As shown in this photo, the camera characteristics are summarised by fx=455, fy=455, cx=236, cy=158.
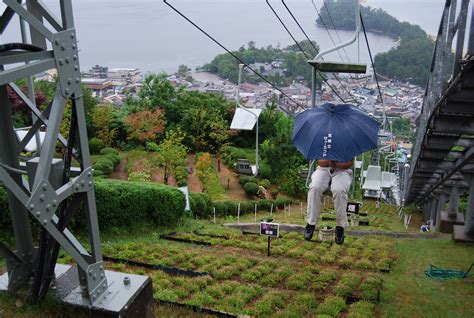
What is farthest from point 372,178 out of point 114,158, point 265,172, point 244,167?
point 114,158

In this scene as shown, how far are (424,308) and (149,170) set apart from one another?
18.3 metres

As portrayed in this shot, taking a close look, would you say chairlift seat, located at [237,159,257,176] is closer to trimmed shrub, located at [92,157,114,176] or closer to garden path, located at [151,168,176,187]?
garden path, located at [151,168,176,187]

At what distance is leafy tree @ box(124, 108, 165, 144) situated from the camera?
2661 centimetres

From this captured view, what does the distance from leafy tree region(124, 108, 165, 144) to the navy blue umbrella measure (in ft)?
69.4

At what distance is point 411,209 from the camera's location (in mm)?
25922

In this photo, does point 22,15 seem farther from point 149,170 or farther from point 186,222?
point 149,170

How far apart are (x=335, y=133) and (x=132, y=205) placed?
19.2ft

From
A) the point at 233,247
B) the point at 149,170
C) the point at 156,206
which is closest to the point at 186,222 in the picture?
the point at 156,206

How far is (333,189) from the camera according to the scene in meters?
6.70

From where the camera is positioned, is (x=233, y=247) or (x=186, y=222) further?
(x=186, y=222)

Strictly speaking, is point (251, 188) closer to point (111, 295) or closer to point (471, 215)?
point (471, 215)

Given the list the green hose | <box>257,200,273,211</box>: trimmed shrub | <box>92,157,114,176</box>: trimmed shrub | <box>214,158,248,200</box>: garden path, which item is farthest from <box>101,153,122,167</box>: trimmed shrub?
the green hose

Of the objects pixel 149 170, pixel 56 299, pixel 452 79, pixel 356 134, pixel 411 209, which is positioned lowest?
pixel 411 209

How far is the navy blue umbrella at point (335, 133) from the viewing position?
613cm
